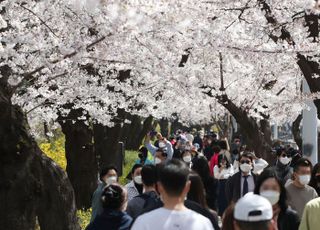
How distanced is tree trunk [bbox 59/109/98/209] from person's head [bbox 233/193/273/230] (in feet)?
33.5

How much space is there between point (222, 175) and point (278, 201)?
6.36m

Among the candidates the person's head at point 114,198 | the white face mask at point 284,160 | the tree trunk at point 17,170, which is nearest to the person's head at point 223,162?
the white face mask at point 284,160

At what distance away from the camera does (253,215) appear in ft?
14.1

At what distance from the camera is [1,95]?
7867 millimetres

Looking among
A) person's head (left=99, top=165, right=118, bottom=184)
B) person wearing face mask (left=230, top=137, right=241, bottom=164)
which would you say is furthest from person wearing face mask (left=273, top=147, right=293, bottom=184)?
person's head (left=99, top=165, right=118, bottom=184)

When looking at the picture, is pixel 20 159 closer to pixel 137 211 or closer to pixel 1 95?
pixel 1 95

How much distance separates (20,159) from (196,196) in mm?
2303

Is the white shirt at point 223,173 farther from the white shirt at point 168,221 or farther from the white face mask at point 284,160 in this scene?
the white shirt at point 168,221

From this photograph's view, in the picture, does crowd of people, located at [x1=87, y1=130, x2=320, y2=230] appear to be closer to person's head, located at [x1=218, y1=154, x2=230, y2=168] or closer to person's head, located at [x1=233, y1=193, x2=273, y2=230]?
person's head, located at [x1=233, y1=193, x2=273, y2=230]

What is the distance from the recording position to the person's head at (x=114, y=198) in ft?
18.5

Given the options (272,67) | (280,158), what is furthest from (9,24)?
(272,67)

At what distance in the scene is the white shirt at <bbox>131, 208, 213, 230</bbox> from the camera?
4605 mm

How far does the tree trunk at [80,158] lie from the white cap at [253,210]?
10.2m

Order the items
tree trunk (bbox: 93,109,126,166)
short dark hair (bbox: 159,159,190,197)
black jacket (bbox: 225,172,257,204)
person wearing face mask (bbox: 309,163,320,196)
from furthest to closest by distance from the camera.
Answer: tree trunk (bbox: 93,109,126,166), black jacket (bbox: 225,172,257,204), person wearing face mask (bbox: 309,163,320,196), short dark hair (bbox: 159,159,190,197)
